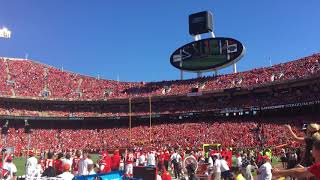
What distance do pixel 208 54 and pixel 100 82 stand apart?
2179 cm

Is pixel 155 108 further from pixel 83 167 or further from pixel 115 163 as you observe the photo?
pixel 83 167

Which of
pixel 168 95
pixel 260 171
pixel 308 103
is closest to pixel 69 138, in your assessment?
pixel 168 95

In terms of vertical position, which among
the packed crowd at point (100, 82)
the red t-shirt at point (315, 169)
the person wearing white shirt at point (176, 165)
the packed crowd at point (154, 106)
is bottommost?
the person wearing white shirt at point (176, 165)

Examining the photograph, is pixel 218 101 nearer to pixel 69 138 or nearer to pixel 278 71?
pixel 278 71

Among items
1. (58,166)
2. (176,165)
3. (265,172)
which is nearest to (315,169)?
(265,172)

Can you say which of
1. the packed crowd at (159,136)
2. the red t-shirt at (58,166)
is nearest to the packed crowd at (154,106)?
the packed crowd at (159,136)

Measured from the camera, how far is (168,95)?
57344 mm

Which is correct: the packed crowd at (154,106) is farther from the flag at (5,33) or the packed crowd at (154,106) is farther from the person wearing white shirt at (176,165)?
the person wearing white shirt at (176,165)

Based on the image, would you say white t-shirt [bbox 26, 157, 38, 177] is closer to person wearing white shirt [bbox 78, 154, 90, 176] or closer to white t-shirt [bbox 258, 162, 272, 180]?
person wearing white shirt [bbox 78, 154, 90, 176]

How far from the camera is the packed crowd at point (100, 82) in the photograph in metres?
52.2

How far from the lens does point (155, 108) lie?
2323 inches

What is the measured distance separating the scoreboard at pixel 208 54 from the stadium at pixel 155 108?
0.72ft

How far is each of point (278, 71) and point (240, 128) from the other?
38.0ft

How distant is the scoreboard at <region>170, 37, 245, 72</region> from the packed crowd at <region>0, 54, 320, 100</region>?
10.1ft
